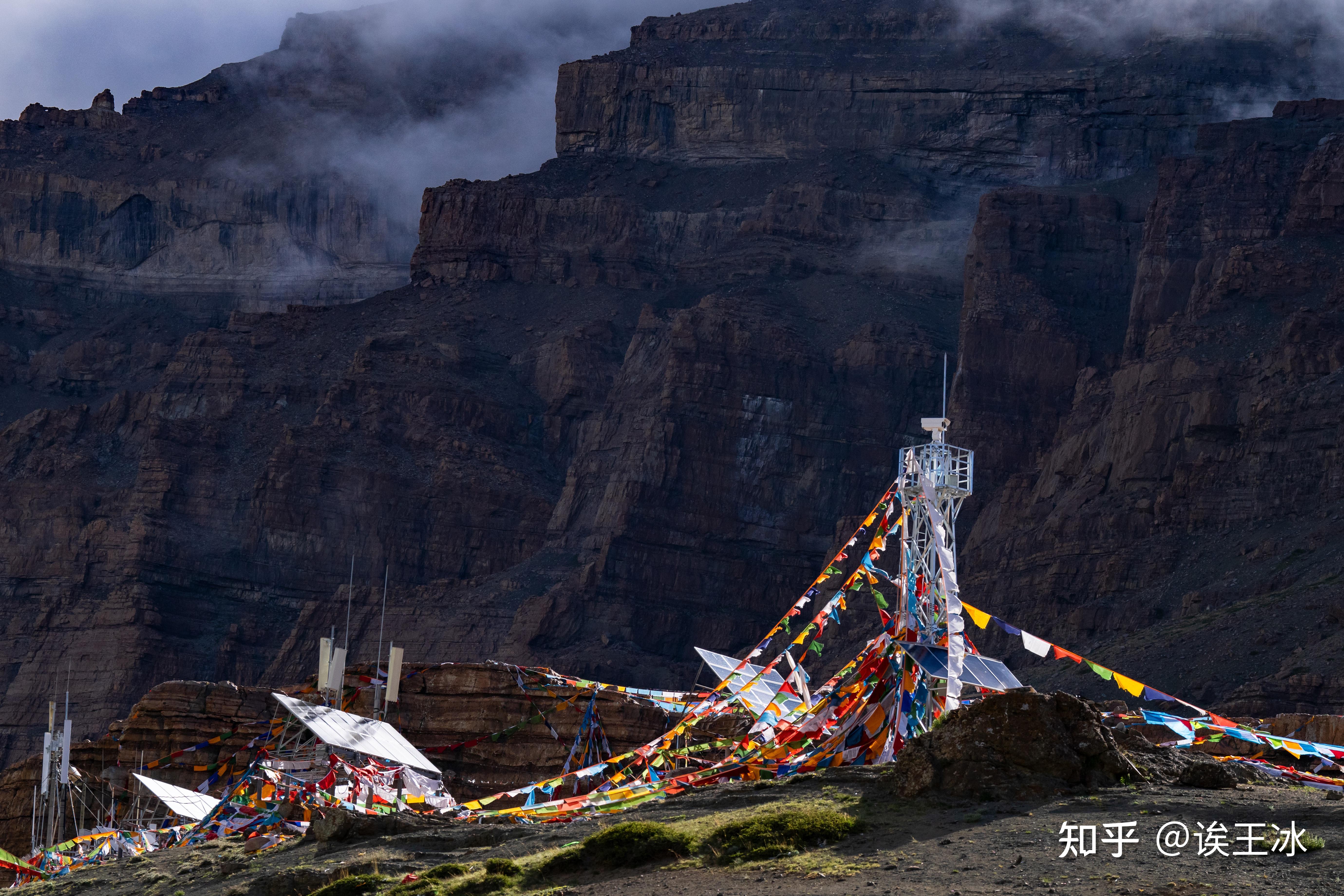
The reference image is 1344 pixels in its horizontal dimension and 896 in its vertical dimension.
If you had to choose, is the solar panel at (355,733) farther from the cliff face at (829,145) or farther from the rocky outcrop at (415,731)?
the cliff face at (829,145)

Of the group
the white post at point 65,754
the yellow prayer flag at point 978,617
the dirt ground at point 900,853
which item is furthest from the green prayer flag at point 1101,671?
the white post at point 65,754

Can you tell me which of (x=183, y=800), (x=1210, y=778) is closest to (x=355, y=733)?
(x=183, y=800)

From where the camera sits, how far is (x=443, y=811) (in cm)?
4953

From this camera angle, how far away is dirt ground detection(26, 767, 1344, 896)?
35594 mm

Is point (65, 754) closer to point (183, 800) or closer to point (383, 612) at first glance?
point (183, 800)

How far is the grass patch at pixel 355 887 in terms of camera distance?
133 feet

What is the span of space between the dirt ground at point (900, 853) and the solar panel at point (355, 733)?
532 centimetres

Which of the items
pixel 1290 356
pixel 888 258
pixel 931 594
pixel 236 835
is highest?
pixel 888 258

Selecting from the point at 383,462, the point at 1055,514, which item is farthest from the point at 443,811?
the point at 383,462

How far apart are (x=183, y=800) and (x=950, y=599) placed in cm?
2168

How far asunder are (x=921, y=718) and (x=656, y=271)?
440ft

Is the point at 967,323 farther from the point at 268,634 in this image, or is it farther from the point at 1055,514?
the point at 268,634

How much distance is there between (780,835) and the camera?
39.5m

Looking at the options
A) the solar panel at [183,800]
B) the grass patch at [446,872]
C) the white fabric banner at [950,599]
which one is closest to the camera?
the grass patch at [446,872]
